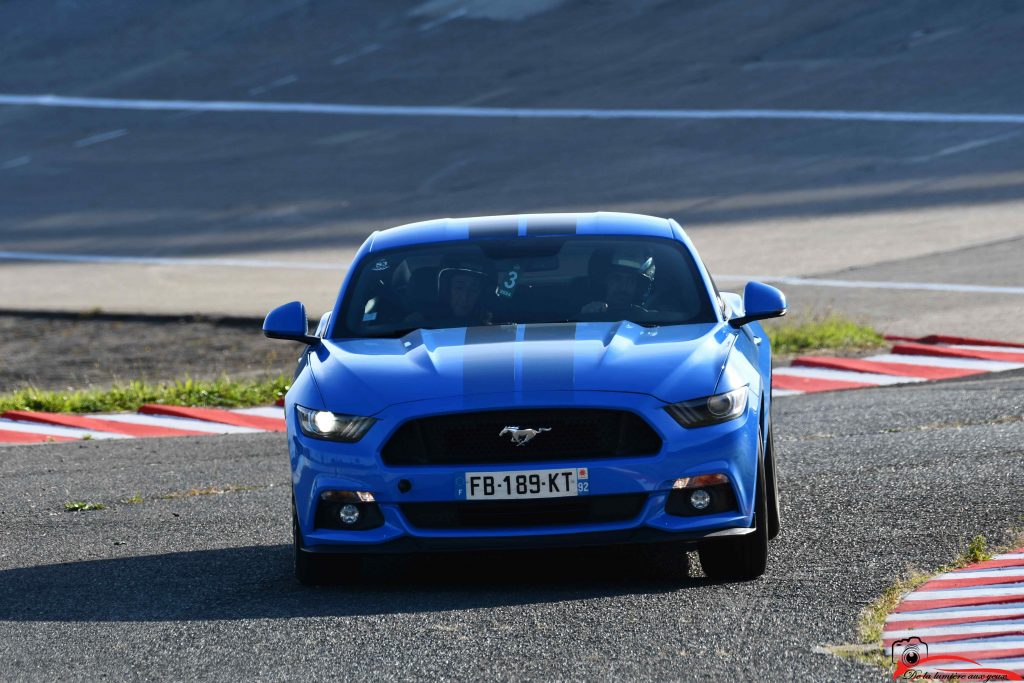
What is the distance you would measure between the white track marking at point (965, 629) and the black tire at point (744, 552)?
1.04 m

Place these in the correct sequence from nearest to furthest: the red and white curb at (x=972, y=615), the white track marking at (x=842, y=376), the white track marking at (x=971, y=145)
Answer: the red and white curb at (x=972, y=615)
the white track marking at (x=842, y=376)
the white track marking at (x=971, y=145)

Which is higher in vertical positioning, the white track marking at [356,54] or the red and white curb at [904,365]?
the red and white curb at [904,365]

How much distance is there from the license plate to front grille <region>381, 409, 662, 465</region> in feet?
0.21

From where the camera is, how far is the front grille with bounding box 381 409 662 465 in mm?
7043

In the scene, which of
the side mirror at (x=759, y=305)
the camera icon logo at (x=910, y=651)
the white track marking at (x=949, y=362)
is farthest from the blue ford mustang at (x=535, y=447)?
the white track marking at (x=949, y=362)

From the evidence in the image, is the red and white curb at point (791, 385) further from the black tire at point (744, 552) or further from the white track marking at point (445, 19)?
the white track marking at point (445, 19)

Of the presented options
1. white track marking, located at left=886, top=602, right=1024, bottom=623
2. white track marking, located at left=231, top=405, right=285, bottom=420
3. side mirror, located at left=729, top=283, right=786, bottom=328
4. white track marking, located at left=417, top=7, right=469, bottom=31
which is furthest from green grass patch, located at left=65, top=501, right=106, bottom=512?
white track marking, located at left=417, top=7, right=469, bottom=31

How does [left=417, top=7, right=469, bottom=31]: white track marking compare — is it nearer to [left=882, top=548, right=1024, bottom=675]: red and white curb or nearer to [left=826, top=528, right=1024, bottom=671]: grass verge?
[left=826, top=528, right=1024, bottom=671]: grass verge

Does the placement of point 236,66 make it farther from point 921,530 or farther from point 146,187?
point 921,530

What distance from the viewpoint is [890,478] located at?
9211 mm

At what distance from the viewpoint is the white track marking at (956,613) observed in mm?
6359

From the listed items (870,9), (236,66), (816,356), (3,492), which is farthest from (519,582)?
(236,66)

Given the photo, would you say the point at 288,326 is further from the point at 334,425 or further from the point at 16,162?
the point at 16,162

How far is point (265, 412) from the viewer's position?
1412 cm
